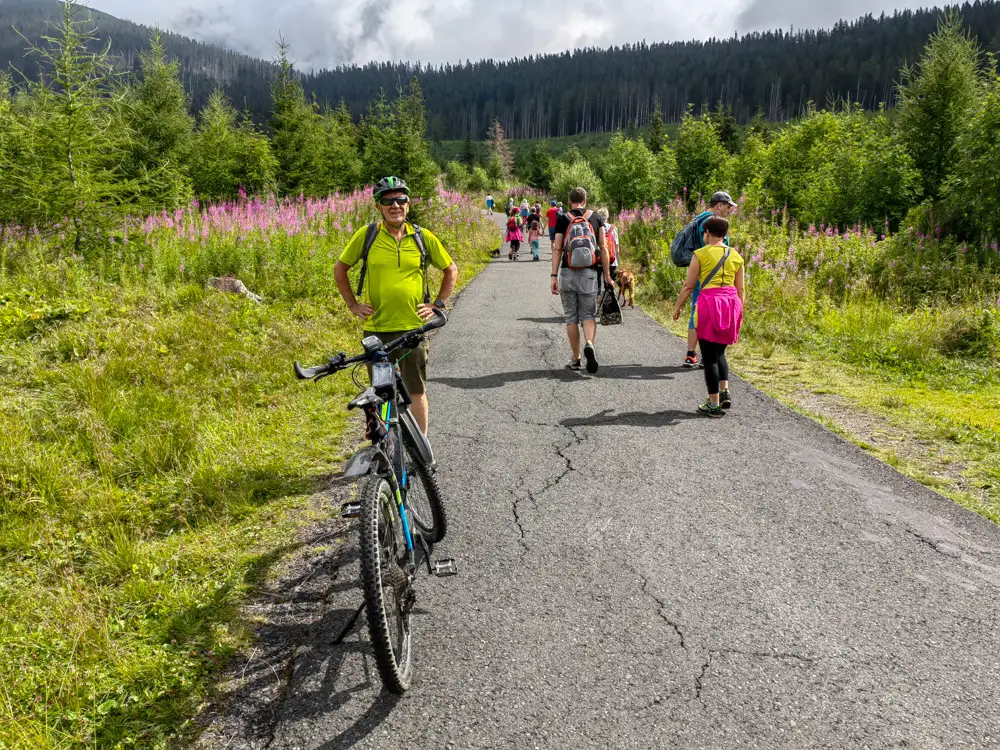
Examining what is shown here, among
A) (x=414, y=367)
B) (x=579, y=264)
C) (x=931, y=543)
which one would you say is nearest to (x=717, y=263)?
(x=579, y=264)

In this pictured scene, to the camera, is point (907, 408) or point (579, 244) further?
point (579, 244)

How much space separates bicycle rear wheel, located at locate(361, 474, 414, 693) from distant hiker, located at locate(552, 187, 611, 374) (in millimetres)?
5239

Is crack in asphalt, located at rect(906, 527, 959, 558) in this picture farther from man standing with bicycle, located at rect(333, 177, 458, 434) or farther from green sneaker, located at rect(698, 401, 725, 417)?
man standing with bicycle, located at rect(333, 177, 458, 434)

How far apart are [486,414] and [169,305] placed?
504cm

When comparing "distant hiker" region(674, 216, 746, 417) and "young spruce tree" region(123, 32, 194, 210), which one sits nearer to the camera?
"distant hiker" region(674, 216, 746, 417)

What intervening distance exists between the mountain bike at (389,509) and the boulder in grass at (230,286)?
667 centimetres

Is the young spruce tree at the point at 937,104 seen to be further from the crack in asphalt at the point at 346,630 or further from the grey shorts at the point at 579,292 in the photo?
the crack in asphalt at the point at 346,630

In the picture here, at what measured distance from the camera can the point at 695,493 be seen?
4793 millimetres

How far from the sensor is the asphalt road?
8.50ft

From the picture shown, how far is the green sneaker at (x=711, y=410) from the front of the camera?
6.61 metres

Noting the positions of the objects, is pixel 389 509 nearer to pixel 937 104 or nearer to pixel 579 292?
pixel 579 292

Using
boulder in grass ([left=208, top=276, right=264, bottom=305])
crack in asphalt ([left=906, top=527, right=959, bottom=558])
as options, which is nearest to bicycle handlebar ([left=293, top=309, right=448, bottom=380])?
crack in asphalt ([left=906, top=527, right=959, bottom=558])

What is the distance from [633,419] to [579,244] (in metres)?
2.41

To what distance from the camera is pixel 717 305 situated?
21.1 ft
